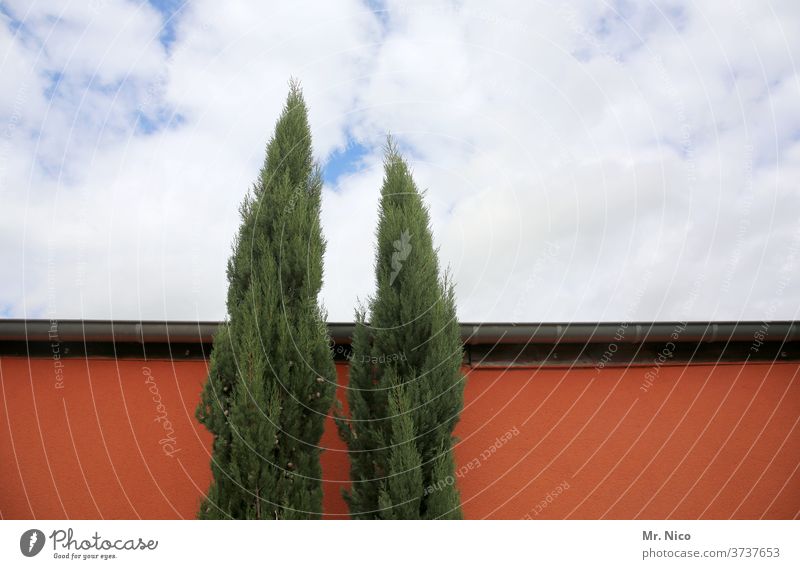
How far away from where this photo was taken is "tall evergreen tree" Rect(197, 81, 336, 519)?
510 centimetres

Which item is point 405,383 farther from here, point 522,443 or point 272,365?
point 522,443

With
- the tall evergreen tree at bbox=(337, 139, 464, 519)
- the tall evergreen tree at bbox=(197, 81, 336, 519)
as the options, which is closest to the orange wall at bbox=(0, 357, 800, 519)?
the tall evergreen tree at bbox=(337, 139, 464, 519)

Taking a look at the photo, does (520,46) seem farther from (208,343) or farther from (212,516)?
(212,516)

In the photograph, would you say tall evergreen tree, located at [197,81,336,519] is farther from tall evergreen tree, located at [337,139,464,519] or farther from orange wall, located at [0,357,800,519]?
orange wall, located at [0,357,800,519]

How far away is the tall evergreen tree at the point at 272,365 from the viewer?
5.10 meters

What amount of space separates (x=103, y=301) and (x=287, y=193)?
250 cm

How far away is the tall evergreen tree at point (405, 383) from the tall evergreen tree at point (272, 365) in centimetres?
41

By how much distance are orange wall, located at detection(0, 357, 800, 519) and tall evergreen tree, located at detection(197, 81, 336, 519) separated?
1.29 metres

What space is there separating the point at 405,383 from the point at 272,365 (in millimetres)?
1332

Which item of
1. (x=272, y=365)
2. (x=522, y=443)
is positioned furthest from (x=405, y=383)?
(x=522, y=443)

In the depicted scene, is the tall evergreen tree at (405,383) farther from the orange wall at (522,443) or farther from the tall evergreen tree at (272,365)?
the orange wall at (522,443)

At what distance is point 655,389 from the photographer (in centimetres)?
684

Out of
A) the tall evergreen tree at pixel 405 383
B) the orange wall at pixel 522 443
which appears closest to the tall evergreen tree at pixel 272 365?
the tall evergreen tree at pixel 405 383

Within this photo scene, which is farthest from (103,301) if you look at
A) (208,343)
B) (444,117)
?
(444,117)
